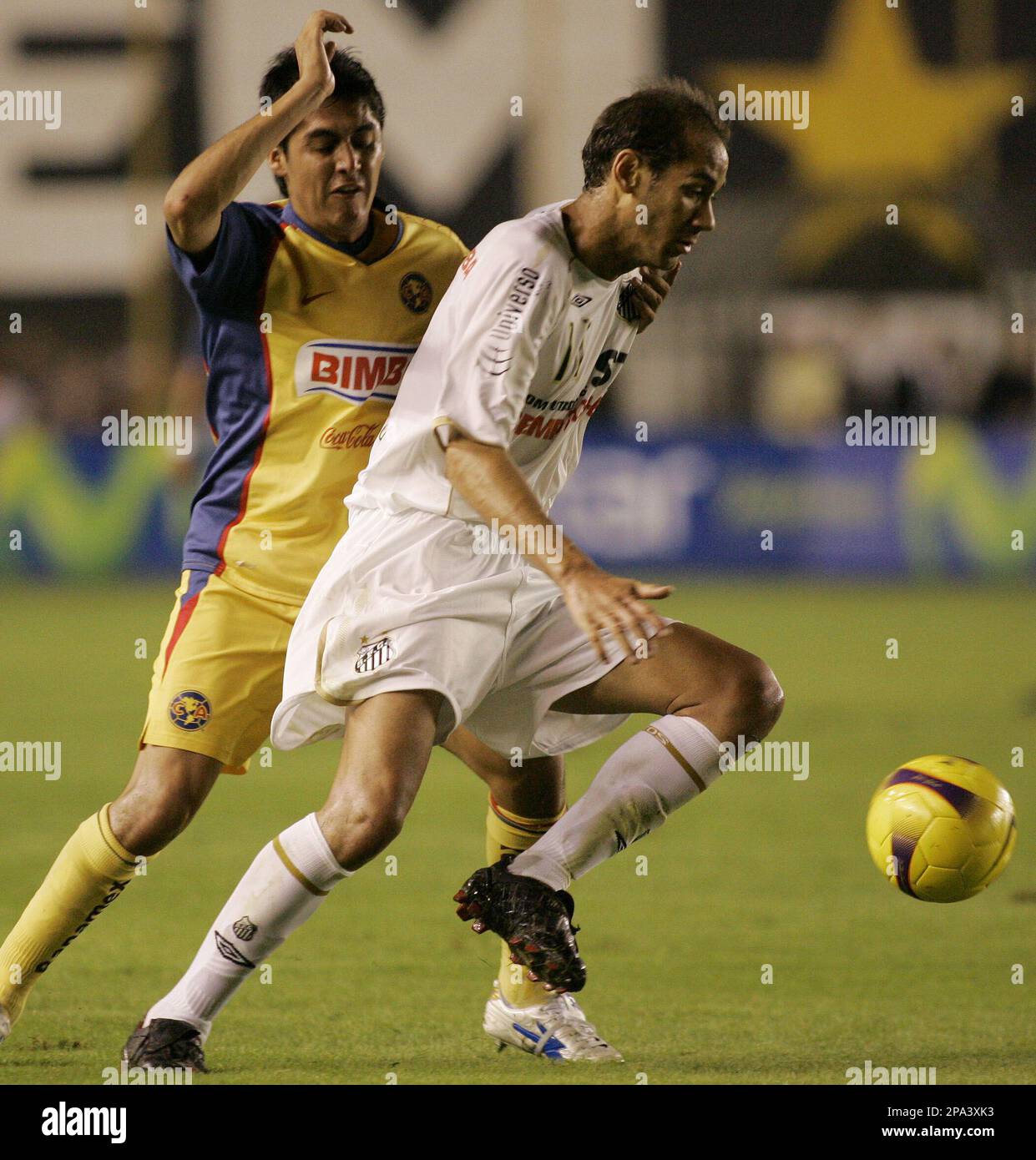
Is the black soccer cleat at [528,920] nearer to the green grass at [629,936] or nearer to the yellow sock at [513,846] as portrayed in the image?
the green grass at [629,936]

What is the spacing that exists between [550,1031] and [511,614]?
3.64 feet

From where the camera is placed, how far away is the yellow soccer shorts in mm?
4418

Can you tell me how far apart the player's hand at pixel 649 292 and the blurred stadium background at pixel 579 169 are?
16332mm

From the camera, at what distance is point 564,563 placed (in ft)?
12.4

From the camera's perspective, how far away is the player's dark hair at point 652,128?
159 inches

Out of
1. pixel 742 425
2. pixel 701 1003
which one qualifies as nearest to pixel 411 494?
pixel 701 1003

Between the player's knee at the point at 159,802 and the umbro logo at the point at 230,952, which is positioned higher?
the player's knee at the point at 159,802

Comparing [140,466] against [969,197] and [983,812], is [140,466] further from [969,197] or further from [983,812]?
[983,812]

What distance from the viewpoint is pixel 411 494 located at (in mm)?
4309

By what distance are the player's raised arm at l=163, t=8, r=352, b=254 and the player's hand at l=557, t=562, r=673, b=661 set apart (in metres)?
1.27
